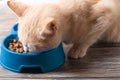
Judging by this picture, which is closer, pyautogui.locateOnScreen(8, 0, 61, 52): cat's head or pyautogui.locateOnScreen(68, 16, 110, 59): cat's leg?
pyautogui.locateOnScreen(8, 0, 61, 52): cat's head

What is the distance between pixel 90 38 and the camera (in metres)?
1.47

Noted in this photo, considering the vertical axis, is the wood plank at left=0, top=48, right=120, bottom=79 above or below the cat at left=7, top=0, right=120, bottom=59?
below

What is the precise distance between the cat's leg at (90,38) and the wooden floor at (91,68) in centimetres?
3

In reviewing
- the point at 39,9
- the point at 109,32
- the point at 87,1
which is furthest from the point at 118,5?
the point at 39,9

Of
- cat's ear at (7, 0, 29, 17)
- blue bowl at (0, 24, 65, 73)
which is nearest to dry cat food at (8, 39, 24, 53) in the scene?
blue bowl at (0, 24, 65, 73)

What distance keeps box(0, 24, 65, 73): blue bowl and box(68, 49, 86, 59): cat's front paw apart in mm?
107

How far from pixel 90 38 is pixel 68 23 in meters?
0.17

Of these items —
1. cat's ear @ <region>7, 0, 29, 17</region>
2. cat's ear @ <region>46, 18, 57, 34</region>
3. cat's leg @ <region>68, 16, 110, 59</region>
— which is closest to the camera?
cat's ear @ <region>46, 18, 57, 34</region>

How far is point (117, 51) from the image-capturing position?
151cm

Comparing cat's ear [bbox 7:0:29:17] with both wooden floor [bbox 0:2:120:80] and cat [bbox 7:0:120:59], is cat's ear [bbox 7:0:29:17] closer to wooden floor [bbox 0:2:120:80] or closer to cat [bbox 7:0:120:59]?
cat [bbox 7:0:120:59]

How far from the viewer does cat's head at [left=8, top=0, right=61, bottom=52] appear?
117cm

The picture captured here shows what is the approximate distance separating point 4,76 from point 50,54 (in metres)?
0.23

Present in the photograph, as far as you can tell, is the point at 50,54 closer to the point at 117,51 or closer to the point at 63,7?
the point at 63,7

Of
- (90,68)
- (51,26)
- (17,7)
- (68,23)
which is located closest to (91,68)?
(90,68)
